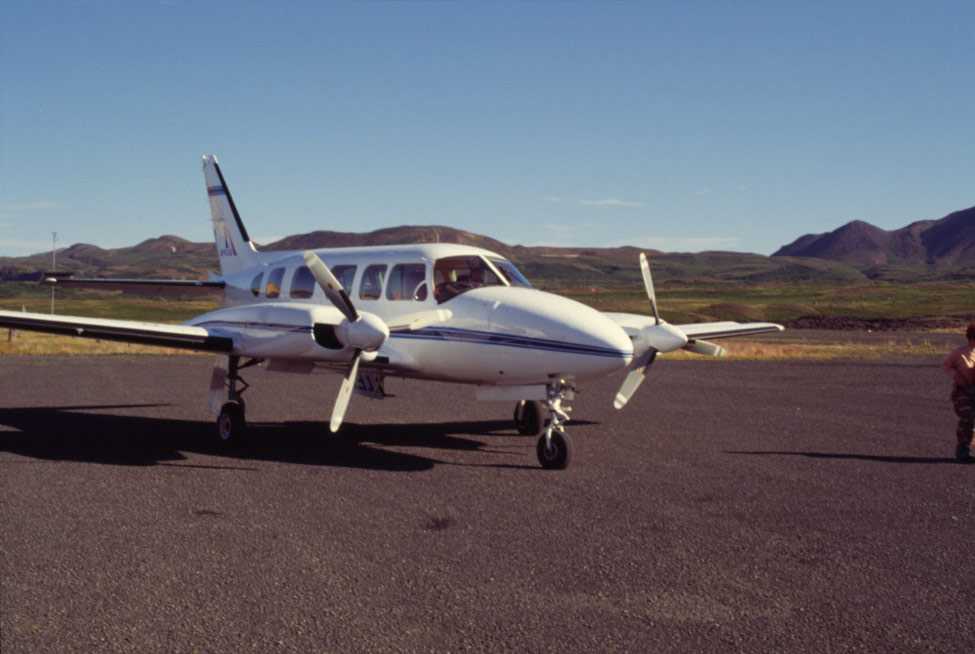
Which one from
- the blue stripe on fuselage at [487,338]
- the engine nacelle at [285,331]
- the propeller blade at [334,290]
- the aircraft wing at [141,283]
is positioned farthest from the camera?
the aircraft wing at [141,283]

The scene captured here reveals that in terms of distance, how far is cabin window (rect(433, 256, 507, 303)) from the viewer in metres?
13.8

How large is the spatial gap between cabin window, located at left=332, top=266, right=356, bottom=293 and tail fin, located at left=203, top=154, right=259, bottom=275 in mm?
3980

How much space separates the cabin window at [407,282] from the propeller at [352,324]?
883 millimetres

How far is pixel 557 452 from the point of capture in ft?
41.2

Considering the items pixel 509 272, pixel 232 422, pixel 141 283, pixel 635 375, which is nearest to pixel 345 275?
A: pixel 509 272

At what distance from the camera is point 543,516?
9758mm

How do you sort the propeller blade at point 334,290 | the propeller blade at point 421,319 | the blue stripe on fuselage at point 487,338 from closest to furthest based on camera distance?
the blue stripe on fuselage at point 487,338 → the propeller blade at point 334,290 → the propeller blade at point 421,319

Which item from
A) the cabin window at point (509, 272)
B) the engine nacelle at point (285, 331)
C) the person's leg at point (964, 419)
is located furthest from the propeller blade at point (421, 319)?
the person's leg at point (964, 419)

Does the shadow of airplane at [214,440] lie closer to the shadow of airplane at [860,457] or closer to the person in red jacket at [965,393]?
the shadow of airplane at [860,457]

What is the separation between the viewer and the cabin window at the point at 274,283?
1648cm

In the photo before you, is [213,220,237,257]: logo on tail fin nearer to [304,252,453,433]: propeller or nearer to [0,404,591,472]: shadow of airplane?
[0,404,591,472]: shadow of airplane

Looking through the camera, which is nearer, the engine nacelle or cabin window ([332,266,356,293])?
the engine nacelle

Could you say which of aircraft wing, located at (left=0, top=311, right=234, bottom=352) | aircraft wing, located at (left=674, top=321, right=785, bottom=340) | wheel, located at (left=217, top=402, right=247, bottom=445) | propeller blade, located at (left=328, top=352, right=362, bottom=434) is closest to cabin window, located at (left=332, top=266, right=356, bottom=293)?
aircraft wing, located at (left=0, top=311, right=234, bottom=352)

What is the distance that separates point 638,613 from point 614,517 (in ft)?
10.0
